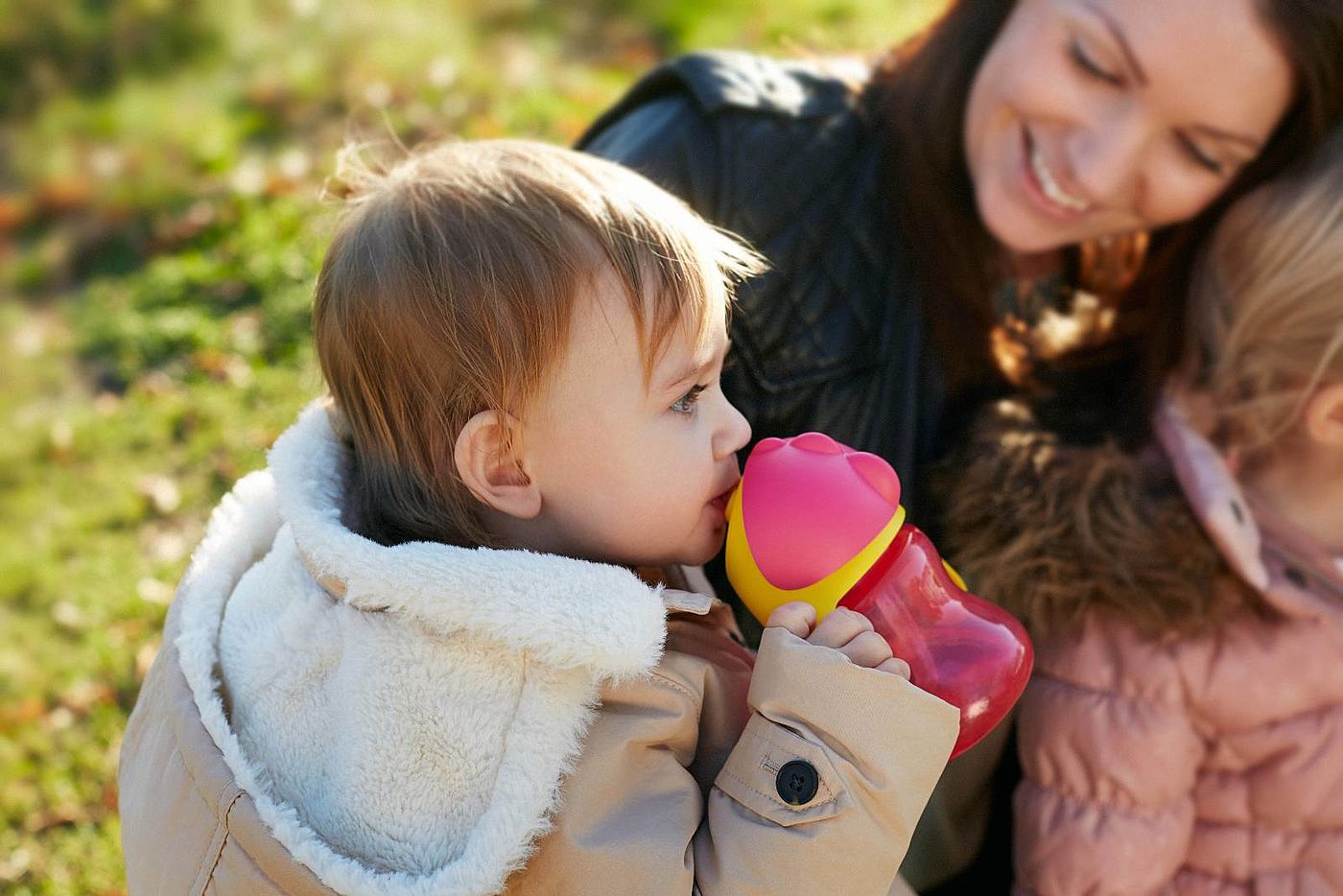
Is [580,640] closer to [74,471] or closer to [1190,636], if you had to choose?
[1190,636]

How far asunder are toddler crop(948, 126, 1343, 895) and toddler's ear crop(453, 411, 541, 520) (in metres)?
0.90

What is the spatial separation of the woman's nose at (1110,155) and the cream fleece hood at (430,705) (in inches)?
52.1

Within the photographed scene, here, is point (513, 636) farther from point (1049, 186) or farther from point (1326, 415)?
point (1326, 415)

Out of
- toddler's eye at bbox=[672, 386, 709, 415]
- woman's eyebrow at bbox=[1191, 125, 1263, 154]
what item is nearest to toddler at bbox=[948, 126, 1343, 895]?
woman's eyebrow at bbox=[1191, 125, 1263, 154]

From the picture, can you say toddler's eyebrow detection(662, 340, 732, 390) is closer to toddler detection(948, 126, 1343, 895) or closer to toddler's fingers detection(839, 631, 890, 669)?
toddler's fingers detection(839, 631, 890, 669)

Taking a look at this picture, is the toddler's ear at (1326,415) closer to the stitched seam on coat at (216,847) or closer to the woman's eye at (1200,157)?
the woman's eye at (1200,157)

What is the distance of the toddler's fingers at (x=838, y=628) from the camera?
1.61 meters

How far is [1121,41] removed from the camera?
7.30 feet

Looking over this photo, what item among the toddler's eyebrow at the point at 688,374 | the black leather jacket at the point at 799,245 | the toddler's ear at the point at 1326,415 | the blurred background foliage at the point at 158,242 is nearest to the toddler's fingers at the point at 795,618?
the toddler's eyebrow at the point at 688,374

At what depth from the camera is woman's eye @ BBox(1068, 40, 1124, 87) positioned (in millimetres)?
2277

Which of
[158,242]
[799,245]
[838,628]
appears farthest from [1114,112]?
[158,242]

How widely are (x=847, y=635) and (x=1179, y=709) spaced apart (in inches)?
35.0

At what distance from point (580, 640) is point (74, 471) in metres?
2.66

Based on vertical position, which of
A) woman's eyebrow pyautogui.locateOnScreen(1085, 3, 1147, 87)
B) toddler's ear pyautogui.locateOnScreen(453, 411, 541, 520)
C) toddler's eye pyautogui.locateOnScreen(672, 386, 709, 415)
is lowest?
toddler's ear pyautogui.locateOnScreen(453, 411, 541, 520)
